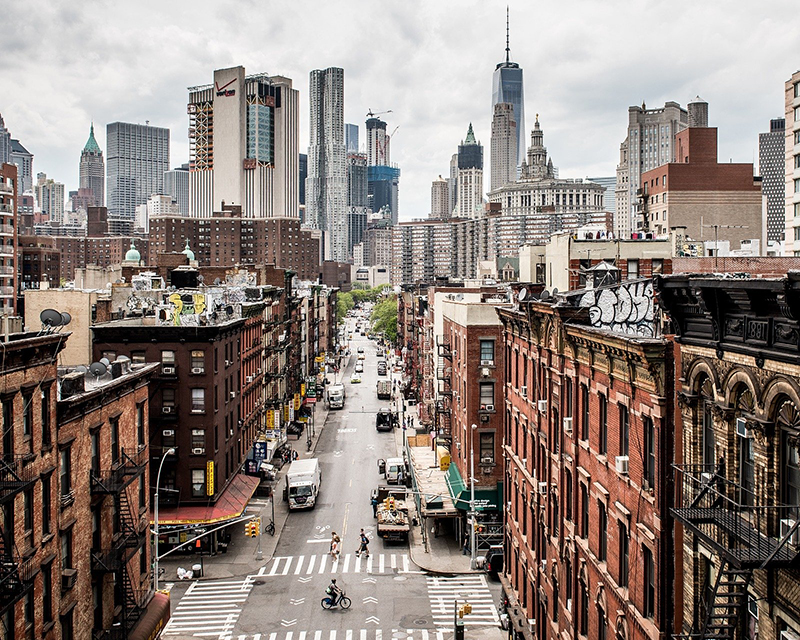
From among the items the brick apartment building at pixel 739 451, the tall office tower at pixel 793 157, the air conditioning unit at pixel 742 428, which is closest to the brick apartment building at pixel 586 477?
the brick apartment building at pixel 739 451

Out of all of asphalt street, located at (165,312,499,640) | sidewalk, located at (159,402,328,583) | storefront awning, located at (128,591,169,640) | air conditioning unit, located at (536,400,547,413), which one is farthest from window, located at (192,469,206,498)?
air conditioning unit, located at (536,400,547,413)

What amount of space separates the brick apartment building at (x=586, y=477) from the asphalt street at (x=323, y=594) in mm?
5491

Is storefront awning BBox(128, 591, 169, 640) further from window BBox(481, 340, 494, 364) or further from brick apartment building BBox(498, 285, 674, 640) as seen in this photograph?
window BBox(481, 340, 494, 364)

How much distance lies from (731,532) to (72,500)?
74.5ft

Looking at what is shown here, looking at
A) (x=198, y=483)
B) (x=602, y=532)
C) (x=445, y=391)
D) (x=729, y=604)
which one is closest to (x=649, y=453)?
(x=602, y=532)

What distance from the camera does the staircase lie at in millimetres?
14031

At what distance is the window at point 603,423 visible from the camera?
2417cm

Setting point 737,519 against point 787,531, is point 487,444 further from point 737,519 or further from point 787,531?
point 787,531

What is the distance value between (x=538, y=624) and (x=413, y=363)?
85.2 m

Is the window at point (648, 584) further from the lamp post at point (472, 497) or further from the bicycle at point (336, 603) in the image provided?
the lamp post at point (472, 497)

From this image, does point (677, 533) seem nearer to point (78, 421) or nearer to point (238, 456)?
point (78, 421)

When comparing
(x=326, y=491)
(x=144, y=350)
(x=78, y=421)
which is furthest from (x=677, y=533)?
(x=326, y=491)

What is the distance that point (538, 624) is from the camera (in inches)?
1324

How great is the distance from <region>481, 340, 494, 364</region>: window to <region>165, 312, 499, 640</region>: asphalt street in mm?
13381
